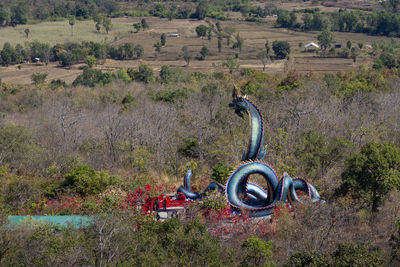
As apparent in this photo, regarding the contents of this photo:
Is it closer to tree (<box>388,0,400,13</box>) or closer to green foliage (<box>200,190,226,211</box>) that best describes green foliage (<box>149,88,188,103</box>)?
green foliage (<box>200,190,226,211</box>)

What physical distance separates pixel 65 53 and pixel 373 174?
61704mm

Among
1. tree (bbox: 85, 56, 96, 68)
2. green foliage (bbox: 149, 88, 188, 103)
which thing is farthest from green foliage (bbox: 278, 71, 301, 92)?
tree (bbox: 85, 56, 96, 68)

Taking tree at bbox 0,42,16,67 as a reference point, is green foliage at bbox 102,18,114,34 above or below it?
above

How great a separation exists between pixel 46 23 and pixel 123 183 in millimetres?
92148

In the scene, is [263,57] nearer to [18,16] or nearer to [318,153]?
[318,153]

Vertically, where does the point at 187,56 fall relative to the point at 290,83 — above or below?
below

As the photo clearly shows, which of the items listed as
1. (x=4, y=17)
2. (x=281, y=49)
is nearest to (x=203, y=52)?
(x=281, y=49)

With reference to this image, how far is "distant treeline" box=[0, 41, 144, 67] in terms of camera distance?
7612 centimetres

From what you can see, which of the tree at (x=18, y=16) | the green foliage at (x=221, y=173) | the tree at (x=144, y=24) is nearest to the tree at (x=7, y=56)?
the tree at (x=18, y=16)

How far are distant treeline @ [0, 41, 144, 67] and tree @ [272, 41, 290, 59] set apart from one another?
22067 mm

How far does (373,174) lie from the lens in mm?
22594

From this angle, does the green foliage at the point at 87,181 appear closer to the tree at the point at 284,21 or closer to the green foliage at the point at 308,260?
the green foliage at the point at 308,260

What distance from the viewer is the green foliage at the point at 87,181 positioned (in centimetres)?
2462

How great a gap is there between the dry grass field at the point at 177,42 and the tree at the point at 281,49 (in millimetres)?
1323
